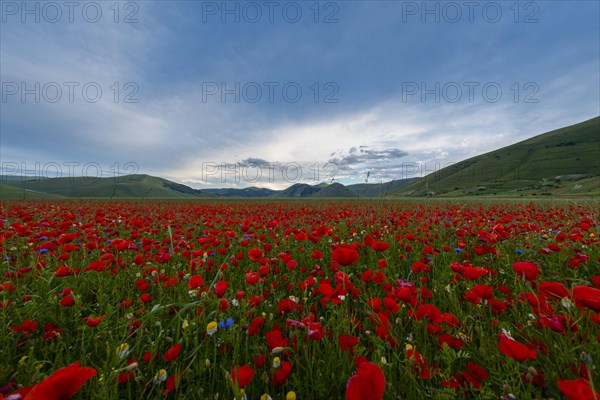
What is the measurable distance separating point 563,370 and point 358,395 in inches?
51.8

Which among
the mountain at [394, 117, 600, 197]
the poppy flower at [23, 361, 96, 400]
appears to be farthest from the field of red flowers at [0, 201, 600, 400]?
the mountain at [394, 117, 600, 197]

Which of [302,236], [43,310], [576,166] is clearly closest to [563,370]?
[302,236]

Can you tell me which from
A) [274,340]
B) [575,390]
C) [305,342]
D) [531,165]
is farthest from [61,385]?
[531,165]

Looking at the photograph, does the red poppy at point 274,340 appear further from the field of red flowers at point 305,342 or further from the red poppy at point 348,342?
the red poppy at point 348,342

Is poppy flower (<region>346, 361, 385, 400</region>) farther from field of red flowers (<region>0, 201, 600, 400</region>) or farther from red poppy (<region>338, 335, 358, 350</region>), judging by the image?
red poppy (<region>338, 335, 358, 350</region>)

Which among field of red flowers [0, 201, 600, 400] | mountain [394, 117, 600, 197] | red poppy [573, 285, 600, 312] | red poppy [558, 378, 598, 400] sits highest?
mountain [394, 117, 600, 197]

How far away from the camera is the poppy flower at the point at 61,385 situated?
0.68 metres

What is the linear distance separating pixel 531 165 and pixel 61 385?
510 ft

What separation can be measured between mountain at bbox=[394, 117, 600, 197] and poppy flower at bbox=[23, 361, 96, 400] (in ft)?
326

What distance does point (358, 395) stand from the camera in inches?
29.2

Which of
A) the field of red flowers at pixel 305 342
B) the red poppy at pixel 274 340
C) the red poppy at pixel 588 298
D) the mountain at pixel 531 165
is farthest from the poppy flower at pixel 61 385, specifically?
the mountain at pixel 531 165

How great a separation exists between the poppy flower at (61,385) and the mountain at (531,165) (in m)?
99.2

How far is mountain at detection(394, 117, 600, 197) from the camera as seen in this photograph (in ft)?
→ 325

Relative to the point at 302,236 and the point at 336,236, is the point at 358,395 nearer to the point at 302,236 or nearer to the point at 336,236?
the point at 302,236
